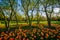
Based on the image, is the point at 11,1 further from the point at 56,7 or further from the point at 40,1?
the point at 56,7

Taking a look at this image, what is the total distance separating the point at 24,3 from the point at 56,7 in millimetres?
5606

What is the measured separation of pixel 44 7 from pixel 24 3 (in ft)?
12.9

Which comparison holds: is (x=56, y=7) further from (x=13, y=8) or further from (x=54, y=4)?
(x=13, y=8)

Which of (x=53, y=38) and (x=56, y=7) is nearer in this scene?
(x=53, y=38)

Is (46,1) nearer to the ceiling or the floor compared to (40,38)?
nearer to the ceiling

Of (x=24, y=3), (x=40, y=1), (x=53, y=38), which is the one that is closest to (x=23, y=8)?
(x=24, y=3)

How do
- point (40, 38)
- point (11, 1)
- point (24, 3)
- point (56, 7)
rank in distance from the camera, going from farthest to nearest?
point (56, 7), point (24, 3), point (11, 1), point (40, 38)

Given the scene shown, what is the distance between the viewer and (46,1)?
27484 millimetres

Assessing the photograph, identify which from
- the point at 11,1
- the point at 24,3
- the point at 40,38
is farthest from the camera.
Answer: the point at 24,3

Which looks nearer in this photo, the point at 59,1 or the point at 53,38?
the point at 53,38

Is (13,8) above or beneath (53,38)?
above

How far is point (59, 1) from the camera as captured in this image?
1057 inches

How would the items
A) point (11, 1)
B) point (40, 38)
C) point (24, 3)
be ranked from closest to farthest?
point (40, 38) → point (11, 1) → point (24, 3)

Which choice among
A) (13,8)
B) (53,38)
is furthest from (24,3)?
(53,38)
